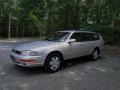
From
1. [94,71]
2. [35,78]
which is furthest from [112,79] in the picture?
[35,78]

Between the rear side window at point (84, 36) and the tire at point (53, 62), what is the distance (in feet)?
4.16

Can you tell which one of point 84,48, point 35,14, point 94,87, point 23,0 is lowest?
point 94,87

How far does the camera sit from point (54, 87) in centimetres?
480

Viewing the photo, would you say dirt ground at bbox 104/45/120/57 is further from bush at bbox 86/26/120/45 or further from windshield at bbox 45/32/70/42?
windshield at bbox 45/32/70/42

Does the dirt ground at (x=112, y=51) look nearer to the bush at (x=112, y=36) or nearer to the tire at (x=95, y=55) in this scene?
the tire at (x=95, y=55)

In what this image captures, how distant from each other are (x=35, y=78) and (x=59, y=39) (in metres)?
2.10

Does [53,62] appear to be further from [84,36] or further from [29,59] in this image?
[84,36]

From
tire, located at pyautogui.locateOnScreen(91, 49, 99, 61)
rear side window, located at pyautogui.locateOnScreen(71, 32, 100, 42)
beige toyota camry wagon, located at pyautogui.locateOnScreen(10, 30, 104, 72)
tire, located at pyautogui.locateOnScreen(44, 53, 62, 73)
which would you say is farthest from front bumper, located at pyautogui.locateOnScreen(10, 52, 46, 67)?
tire, located at pyautogui.locateOnScreen(91, 49, 99, 61)

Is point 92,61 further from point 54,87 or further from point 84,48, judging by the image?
point 54,87

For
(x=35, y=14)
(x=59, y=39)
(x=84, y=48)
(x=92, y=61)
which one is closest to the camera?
(x=59, y=39)

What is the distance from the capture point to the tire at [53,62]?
19.8 ft

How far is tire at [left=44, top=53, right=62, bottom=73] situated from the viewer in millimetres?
6044

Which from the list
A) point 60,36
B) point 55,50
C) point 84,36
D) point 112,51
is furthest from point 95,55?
point 112,51

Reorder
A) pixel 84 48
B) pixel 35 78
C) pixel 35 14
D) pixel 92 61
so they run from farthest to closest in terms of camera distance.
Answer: pixel 35 14 → pixel 92 61 → pixel 84 48 → pixel 35 78
